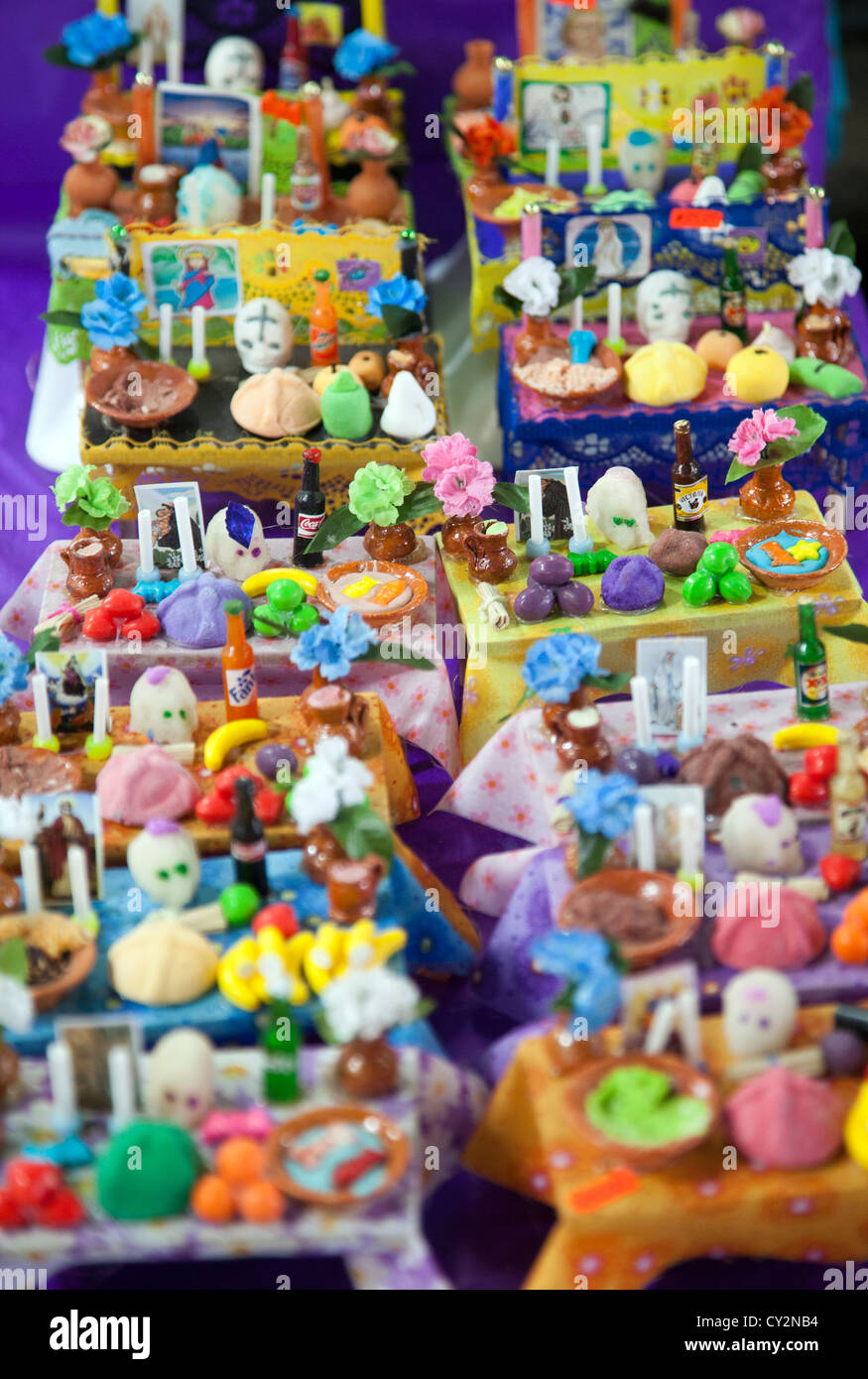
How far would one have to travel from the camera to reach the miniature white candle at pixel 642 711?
4.84m

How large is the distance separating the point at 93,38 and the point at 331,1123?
5.64 m

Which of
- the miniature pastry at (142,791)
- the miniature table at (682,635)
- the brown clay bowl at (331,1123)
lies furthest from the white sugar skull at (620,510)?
Result: the brown clay bowl at (331,1123)

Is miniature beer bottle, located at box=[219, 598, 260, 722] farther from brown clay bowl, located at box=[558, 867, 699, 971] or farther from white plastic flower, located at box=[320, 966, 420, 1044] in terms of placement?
white plastic flower, located at box=[320, 966, 420, 1044]

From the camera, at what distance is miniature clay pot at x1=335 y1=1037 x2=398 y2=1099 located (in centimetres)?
392

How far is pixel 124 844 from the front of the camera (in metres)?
4.70

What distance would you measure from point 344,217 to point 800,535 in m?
2.92

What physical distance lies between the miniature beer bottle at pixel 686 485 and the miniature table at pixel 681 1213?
2.25 metres

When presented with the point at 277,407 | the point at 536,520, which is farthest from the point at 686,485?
the point at 277,407

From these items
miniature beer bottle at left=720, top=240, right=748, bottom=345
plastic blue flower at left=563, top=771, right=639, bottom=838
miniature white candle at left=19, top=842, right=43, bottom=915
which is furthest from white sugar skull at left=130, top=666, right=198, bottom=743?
miniature beer bottle at left=720, top=240, right=748, bottom=345

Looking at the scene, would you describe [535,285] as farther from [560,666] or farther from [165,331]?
[560,666]

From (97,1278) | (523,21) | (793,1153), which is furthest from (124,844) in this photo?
(523,21)

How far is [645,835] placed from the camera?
443cm

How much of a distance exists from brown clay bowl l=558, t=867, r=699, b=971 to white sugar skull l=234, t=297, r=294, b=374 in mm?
2956

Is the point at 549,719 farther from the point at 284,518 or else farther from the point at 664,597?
the point at 284,518
